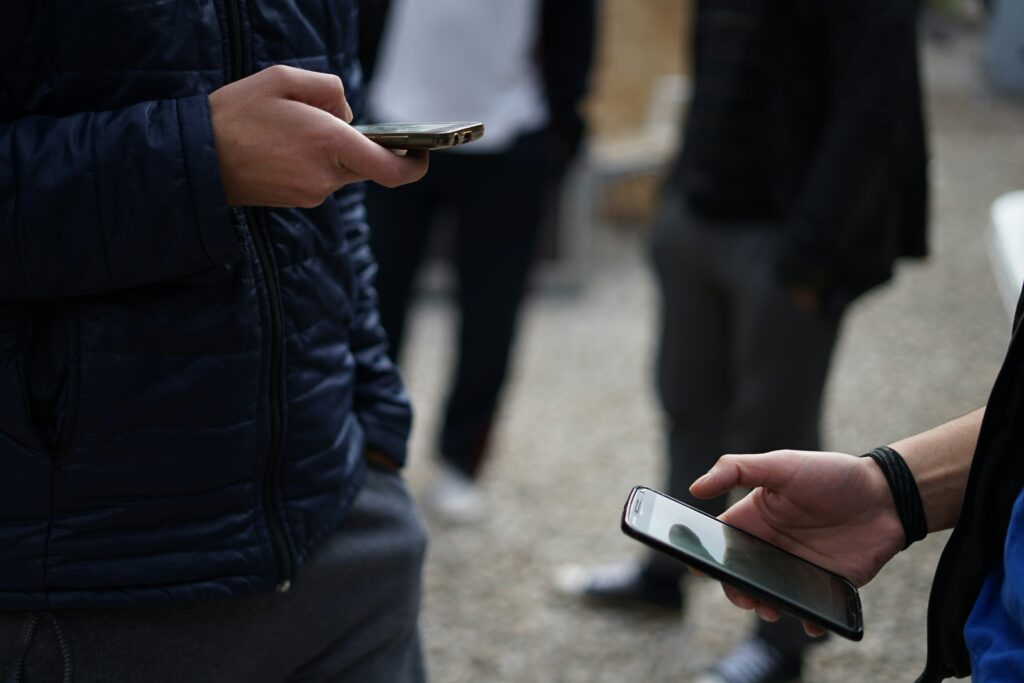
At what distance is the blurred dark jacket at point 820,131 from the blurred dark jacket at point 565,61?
0.78 m

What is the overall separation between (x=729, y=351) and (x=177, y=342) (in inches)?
72.7

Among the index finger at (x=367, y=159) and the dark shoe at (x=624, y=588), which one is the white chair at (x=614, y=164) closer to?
the dark shoe at (x=624, y=588)

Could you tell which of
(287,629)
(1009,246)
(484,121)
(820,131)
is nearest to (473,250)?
(484,121)

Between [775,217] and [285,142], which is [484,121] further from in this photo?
[285,142]

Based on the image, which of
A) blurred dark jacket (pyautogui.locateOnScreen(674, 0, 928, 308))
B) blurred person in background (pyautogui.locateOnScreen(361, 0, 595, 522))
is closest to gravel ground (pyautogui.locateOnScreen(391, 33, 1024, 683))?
blurred person in background (pyautogui.locateOnScreen(361, 0, 595, 522))

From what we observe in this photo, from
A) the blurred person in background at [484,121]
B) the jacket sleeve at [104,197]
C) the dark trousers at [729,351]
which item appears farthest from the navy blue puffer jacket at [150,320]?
the blurred person in background at [484,121]

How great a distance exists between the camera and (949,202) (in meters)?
6.68

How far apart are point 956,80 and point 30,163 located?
10.3 metres

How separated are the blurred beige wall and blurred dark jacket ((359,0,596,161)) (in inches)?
115

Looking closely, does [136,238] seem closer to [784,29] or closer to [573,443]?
[784,29]

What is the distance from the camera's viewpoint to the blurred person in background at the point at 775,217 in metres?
2.28

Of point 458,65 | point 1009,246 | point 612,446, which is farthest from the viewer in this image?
point 612,446

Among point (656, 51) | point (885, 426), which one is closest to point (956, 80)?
point (656, 51)

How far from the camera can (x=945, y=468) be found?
4.16 feet
